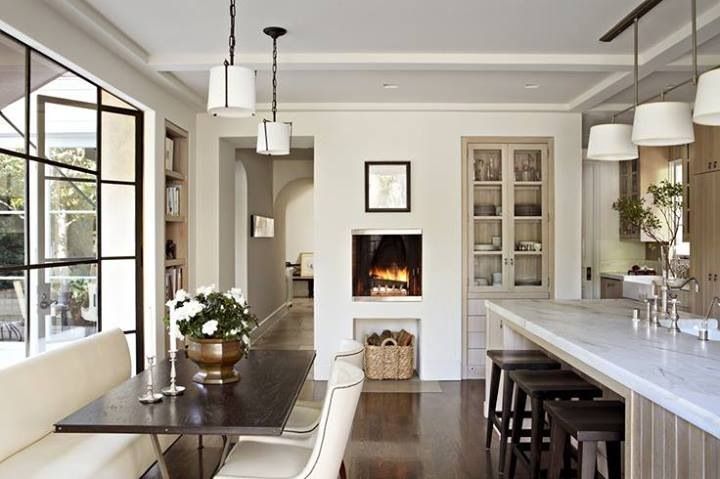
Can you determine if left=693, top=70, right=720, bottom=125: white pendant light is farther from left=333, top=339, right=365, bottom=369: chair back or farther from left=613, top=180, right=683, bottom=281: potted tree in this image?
left=613, top=180, right=683, bottom=281: potted tree

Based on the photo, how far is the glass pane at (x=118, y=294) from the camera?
419cm

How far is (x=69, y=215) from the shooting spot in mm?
3703

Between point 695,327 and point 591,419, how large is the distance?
2.93ft

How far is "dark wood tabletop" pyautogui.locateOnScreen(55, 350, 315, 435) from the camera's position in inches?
80.1

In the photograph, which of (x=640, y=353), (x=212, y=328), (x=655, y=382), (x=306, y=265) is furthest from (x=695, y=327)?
(x=306, y=265)

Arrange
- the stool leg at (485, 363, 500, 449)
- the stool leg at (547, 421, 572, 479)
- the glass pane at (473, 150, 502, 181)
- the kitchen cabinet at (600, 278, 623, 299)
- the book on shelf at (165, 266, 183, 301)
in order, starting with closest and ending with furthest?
the stool leg at (547, 421, 572, 479) < the stool leg at (485, 363, 500, 449) < the book on shelf at (165, 266, 183, 301) < the glass pane at (473, 150, 502, 181) < the kitchen cabinet at (600, 278, 623, 299)

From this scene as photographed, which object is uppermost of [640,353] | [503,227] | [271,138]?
[271,138]

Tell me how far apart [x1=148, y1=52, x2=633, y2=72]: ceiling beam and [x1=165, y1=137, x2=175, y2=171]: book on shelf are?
3.14 ft

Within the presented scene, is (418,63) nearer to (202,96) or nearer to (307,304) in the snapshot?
(202,96)

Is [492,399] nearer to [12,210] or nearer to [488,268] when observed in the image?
[488,268]

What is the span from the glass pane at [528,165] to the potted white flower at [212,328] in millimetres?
3943

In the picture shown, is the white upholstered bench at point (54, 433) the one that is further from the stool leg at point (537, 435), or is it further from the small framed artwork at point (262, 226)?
the small framed artwork at point (262, 226)

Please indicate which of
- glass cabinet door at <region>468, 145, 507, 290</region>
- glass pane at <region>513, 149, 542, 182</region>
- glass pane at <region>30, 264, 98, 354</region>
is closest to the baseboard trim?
glass cabinet door at <region>468, 145, 507, 290</region>

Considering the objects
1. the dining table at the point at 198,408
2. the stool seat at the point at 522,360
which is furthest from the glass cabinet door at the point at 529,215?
the dining table at the point at 198,408
